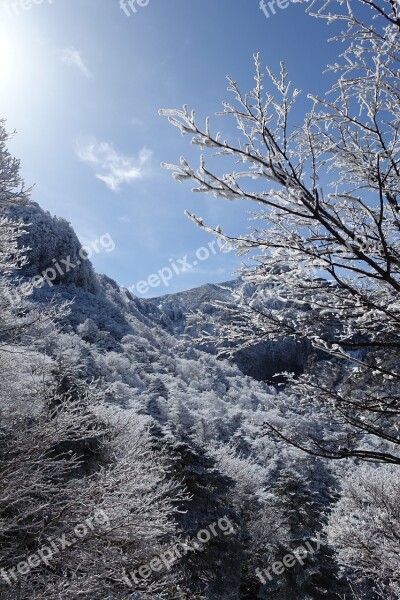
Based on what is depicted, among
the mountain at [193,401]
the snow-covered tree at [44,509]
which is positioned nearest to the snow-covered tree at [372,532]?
the mountain at [193,401]

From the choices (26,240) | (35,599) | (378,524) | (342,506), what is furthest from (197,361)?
(35,599)

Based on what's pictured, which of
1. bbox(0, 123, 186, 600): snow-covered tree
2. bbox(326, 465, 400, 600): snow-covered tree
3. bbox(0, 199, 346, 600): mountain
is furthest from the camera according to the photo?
bbox(0, 199, 346, 600): mountain

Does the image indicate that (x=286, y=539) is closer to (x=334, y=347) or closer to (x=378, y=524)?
(x=378, y=524)

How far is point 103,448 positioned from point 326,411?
9212mm

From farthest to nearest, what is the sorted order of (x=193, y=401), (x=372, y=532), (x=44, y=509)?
(x=193, y=401)
(x=372, y=532)
(x=44, y=509)

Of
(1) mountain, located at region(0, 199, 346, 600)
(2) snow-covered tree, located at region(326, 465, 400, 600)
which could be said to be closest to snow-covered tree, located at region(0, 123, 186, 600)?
(1) mountain, located at region(0, 199, 346, 600)

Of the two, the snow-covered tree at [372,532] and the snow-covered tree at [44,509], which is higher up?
the snow-covered tree at [44,509]

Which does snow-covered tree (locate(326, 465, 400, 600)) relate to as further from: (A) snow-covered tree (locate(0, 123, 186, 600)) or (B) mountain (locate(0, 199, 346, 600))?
(A) snow-covered tree (locate(0, 123, 186, 600))

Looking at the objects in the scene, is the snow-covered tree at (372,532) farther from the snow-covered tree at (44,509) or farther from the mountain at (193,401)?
the snow-covered tree at (44,509)

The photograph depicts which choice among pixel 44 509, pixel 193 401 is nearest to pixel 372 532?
pixel 44 509

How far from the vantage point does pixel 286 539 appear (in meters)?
14.1

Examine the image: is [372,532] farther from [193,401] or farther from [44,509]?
[193,401]

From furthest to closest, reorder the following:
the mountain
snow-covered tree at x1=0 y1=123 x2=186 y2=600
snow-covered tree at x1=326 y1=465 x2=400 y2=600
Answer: the mountain → snow-covered tree at x1=326 y1=465 x2=400 y2=600 → snow-covered tree at x1=0 y1=123 x2=186 y2=600

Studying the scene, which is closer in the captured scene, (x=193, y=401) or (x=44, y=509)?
(x=44, y=509)
